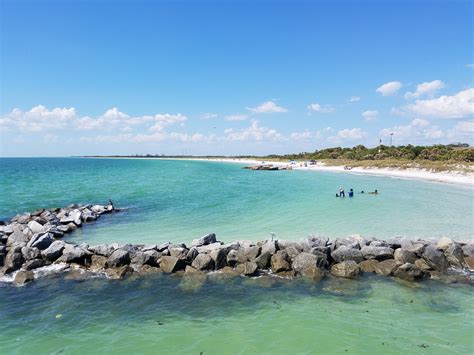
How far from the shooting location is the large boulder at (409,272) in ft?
39.2

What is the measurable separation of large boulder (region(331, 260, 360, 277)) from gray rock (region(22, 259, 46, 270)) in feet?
39.4

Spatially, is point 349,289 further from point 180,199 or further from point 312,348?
point 180,199

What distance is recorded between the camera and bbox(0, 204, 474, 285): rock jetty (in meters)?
12.5

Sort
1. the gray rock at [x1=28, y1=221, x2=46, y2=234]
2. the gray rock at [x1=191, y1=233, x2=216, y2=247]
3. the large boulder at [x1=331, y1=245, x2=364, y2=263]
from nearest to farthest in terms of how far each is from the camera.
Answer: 1. the large boulder at [x1=331, y1=245, x2=364, y2=263]
2. the gray rock at [x1=191, y1=233, x2=216, y2=247]
3. the gray rock at [x1=28, y1=221, x2=46, y2=234]

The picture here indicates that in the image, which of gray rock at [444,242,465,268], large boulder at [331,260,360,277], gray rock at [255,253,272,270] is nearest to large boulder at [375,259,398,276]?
Answer: large boulder at [331,260,360,277]

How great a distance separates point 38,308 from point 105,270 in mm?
3071

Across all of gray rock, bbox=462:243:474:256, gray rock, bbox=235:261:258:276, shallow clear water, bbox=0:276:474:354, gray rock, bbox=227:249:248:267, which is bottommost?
shallow clear water, bbox=0:276:474:354

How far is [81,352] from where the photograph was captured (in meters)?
7.98

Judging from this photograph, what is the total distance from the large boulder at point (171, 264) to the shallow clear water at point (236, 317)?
0.67 m

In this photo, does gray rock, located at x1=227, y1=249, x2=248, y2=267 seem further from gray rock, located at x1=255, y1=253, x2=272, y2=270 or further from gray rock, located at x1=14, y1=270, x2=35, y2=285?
gray rock, located at x1=14, y1=270, x2=35, y2=285

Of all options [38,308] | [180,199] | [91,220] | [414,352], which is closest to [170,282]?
[38,308]

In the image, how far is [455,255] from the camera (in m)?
13.4

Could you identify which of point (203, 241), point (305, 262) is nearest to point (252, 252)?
point (305, 262)

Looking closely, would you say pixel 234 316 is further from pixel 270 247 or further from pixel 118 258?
pixel 118 258
